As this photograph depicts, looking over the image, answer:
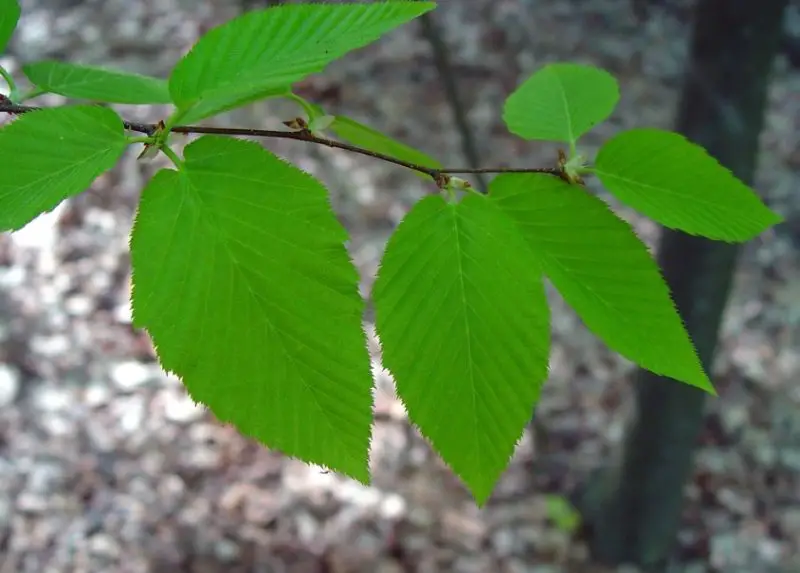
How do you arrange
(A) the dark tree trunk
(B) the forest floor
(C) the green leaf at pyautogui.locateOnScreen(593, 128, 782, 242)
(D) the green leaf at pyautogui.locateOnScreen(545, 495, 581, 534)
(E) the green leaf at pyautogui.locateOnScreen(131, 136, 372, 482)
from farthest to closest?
(D) the green leaf at pyautogui.locateOnScreen(545, 495, 581, 534) → (B) the forest floor → (A) the dark tree trunk → (C) the green leaf at pyautogui.locateOnScreen(593, 128, 782, 242) → (E) the green leaf at pyautogui.locateOnScreen(131, 136, 372, 482)

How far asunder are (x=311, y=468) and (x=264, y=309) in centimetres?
190

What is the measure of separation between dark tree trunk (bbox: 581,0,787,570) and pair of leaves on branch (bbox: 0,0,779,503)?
0.99 metres

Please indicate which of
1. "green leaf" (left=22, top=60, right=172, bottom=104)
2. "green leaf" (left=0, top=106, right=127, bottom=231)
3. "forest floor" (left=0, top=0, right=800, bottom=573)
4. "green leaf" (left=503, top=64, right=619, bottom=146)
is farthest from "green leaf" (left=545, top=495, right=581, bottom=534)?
"green leaf" (left=0, top=106, right=127, bottom=231)

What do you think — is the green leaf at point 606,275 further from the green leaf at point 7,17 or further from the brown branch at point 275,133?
the green leaf at point 7,17

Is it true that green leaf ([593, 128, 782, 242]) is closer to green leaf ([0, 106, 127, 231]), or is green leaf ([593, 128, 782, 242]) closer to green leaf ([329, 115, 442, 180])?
green leaf ([329, 115, 442, 180])

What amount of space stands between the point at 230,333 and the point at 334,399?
0.08 m

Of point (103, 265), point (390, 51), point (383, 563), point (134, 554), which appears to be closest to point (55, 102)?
point (103, 265)

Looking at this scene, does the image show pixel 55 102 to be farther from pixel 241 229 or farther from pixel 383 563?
pixel 241 229

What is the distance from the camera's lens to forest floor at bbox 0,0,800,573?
2.13 m

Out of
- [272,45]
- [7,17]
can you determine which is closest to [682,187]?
[272,45]

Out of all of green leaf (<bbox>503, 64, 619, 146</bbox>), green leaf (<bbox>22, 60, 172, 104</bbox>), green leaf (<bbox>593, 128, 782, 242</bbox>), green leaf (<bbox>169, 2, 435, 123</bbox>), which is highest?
green leaf (<bbox>22, 60, 172, 104</bbox>)

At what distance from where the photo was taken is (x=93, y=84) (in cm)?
69

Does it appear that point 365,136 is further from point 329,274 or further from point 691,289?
point 691,289

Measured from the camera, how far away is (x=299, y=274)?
49 centimetres
